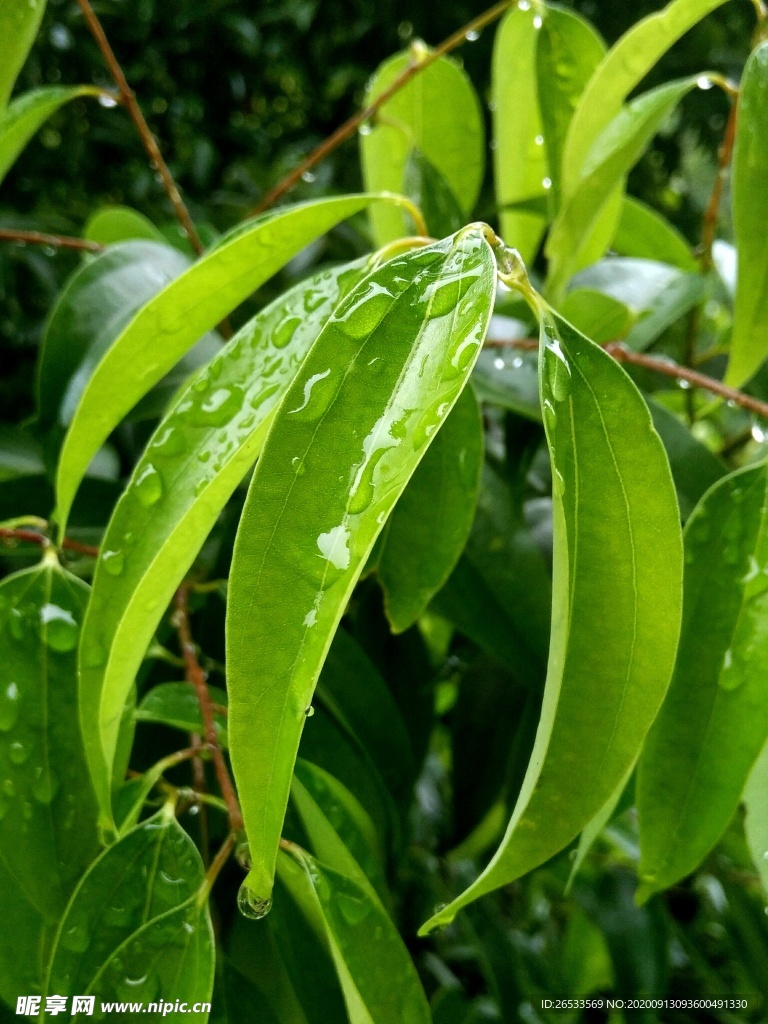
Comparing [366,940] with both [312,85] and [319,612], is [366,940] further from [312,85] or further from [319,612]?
[312,85]

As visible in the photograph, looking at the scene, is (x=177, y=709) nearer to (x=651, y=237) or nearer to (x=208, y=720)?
(x=208, y=720)

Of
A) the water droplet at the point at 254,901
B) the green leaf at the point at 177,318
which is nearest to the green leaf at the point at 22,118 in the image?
the green leaf at the point at 177,318

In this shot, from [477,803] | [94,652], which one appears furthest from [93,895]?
[477,803]

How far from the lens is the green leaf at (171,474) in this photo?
12.7 inches

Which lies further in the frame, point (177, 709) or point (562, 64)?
point (562, 64)

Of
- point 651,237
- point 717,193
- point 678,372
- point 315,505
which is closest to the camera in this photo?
point 315,505

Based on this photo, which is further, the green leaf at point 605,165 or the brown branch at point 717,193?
the brown branch at point 717,193

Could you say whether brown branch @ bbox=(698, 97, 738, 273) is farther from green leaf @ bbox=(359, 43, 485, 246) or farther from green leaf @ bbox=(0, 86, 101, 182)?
green leaf @ bbox=(0, 86, 101, 182)

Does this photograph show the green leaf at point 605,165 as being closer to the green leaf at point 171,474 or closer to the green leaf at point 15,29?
the green leaf at point 171,474

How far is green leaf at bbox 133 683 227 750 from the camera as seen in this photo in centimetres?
40

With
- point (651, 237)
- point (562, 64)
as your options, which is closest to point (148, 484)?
point (562, 64)

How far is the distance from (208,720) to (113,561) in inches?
3.7

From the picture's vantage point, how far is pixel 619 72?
1.50ft

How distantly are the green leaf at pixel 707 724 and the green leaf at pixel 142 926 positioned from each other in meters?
0.19
